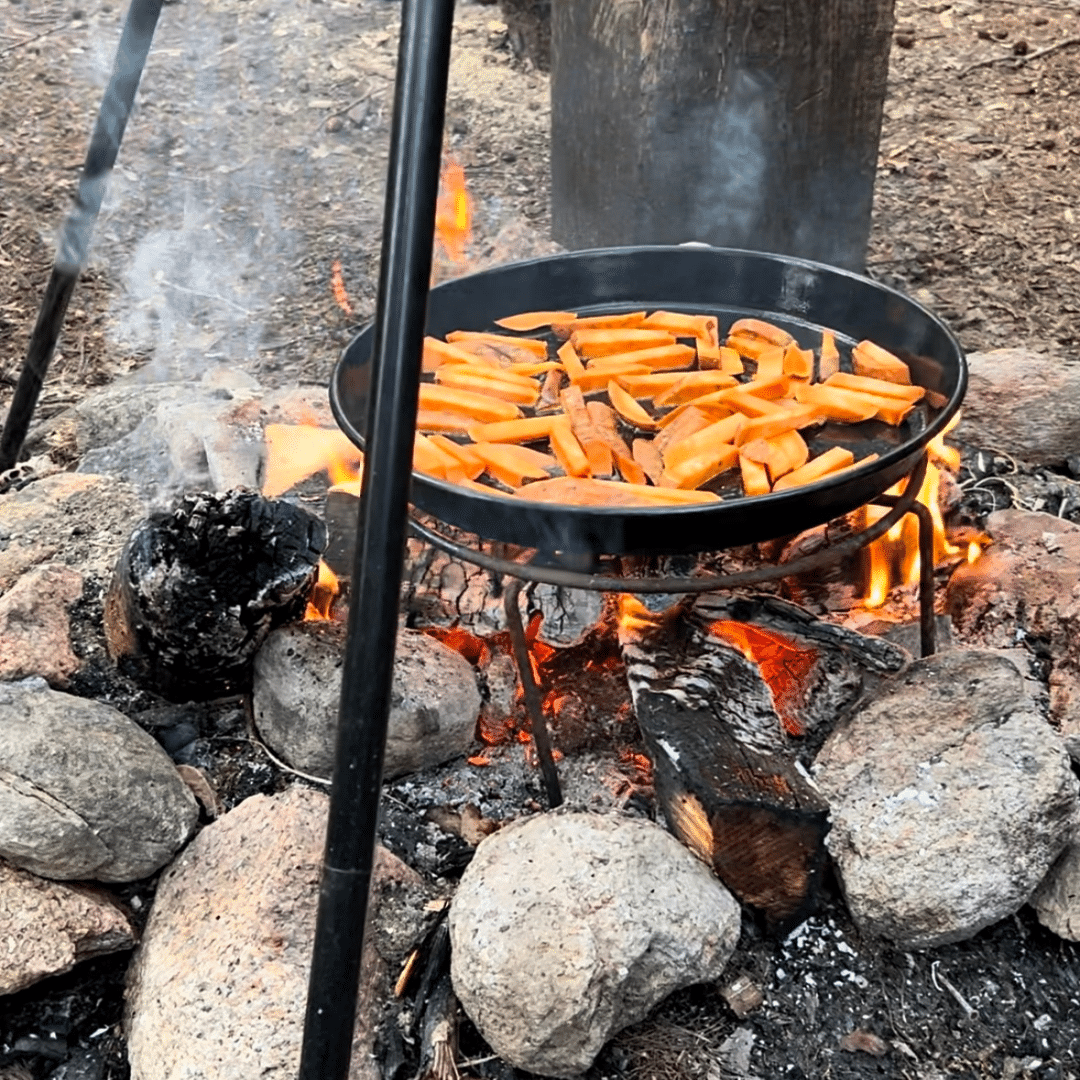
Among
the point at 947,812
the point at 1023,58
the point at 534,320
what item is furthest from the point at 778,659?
the point at 1023,58

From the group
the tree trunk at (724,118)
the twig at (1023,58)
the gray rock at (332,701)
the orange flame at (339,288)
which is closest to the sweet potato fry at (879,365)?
the gray rock at (332,701)

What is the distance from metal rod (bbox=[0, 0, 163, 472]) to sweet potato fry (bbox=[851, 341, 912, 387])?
167 centimetres

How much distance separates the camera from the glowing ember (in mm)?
2508

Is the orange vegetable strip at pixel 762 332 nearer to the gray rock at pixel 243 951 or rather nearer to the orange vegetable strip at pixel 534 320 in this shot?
the orange vegetable strip at pixel 534 320

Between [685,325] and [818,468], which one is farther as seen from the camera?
[685,325]

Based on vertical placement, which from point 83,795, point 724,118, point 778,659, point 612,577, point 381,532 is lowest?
point 778,659

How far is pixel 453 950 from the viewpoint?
1.96m

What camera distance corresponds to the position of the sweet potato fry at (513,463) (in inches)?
92.2

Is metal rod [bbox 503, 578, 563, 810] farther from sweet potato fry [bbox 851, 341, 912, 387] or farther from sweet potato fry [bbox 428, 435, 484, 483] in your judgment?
sweet potato fry [bbox 851, 341, 912, 387]

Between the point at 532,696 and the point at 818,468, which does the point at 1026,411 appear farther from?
the point at 532,696

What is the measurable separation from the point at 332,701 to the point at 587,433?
0.74 metres

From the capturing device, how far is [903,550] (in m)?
2.85

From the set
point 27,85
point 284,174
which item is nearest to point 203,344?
point 284,174

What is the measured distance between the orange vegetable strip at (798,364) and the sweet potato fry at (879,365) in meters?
0.10
